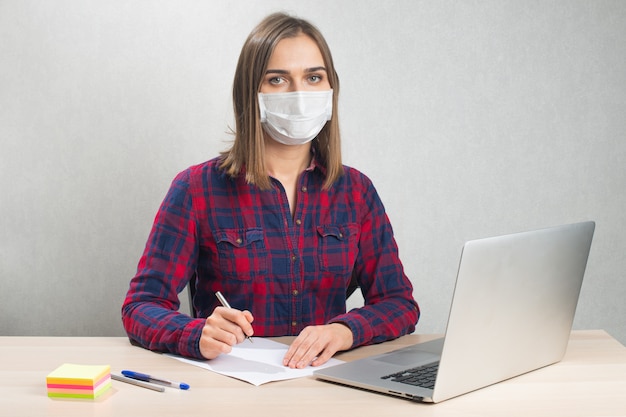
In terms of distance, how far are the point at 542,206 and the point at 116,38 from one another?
1606 mm

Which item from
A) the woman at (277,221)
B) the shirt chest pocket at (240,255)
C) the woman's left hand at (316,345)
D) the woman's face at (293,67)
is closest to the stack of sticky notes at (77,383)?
the woman's left hand at (316,345)

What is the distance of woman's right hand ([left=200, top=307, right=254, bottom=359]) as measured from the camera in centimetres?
149

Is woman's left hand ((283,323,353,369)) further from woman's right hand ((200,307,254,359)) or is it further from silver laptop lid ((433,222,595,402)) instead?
silver laptop lid ((433,222,595,402))

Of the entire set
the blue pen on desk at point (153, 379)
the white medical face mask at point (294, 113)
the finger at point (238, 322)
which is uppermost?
the white medical face mask at point (294, 113)

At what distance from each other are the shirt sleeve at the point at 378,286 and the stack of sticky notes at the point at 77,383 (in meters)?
0.57

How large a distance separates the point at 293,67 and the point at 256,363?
781 mm

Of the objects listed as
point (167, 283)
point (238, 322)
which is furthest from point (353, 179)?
point (238, 322)

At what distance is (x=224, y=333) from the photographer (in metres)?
1.50

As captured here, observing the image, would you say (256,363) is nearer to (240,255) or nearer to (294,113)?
(240,255)

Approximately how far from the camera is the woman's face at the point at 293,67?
1.91 m

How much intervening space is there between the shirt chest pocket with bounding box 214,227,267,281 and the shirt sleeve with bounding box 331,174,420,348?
0.28m

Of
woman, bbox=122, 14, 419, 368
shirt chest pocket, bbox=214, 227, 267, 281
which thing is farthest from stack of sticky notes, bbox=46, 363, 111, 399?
shirt chest pocket, bbox=214, 227, 267, 281

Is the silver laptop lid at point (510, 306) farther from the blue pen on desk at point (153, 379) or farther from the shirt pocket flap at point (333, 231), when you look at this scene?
the shirt pocket flap at point (333, 231)

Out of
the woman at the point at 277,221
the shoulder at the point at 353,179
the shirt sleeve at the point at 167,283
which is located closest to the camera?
the shirt sleeve at the point at 167,283
